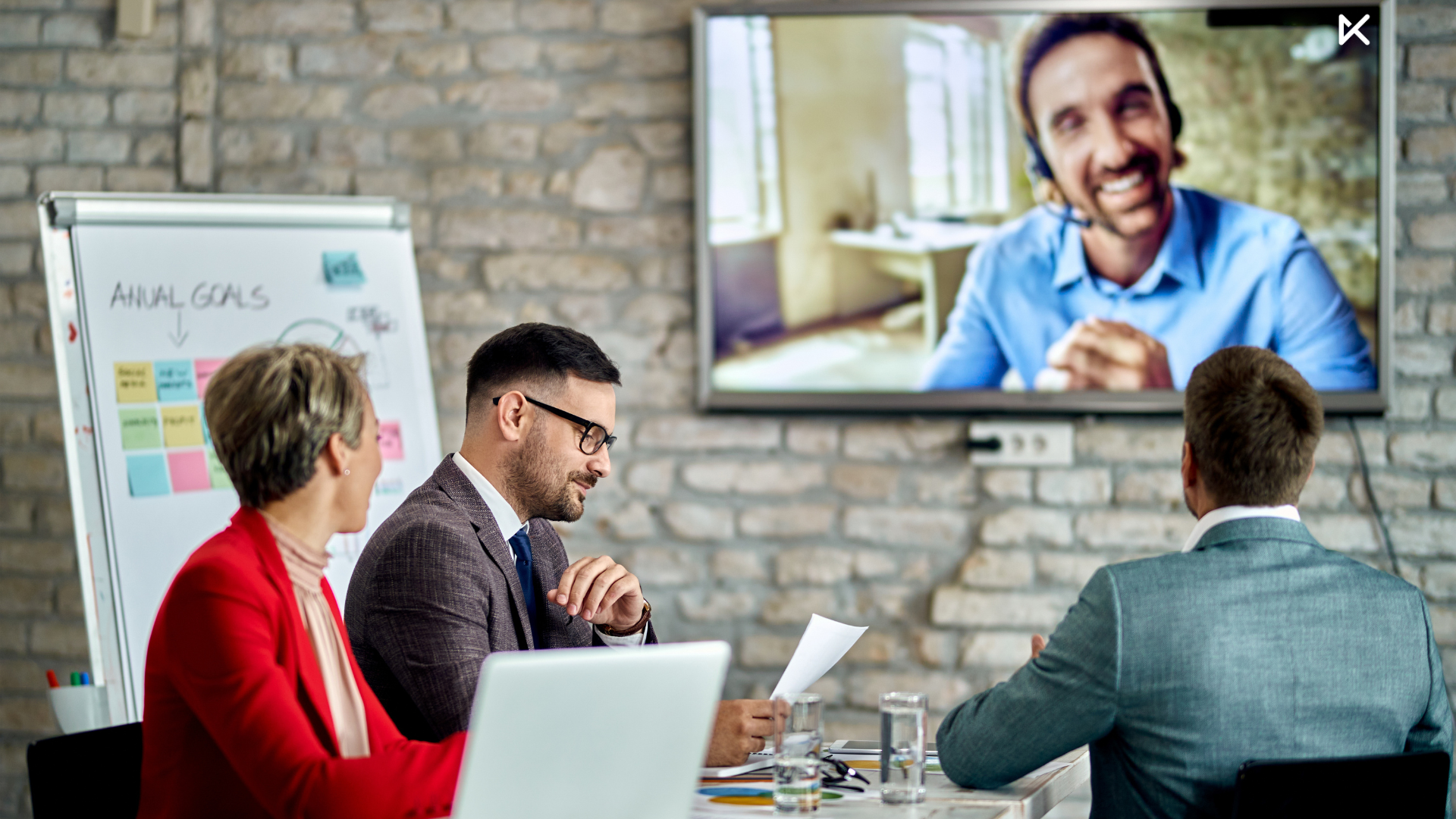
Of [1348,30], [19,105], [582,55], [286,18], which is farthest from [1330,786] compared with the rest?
[19,105]

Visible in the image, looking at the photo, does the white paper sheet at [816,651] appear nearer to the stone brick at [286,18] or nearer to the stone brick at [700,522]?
the stone brick at [700,522]

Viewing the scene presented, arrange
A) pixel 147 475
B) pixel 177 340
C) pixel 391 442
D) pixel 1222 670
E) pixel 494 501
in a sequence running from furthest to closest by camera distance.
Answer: pixel 391 442 < pixel 177 340 < pixel 147 475 < pixel 494 501 < pixel 1222 670

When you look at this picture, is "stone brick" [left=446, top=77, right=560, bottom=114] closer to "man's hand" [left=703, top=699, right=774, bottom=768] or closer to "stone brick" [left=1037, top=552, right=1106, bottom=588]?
"stone brick" [left=1037, top=552, right=1106, bottom=588]

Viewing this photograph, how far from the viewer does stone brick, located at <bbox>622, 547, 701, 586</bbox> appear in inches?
125

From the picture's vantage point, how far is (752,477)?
3.17 metres

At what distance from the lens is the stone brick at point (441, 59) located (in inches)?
128

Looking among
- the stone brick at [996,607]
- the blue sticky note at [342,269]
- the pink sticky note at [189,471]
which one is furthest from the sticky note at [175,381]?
the stone brick at [996,607]

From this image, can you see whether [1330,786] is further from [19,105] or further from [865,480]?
[19,105]

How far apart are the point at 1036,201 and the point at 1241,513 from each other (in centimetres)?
168

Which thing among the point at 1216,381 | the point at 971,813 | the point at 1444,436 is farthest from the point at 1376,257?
the point at 971,813

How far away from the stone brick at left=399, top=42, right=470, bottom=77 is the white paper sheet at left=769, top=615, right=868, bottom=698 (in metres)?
2.17

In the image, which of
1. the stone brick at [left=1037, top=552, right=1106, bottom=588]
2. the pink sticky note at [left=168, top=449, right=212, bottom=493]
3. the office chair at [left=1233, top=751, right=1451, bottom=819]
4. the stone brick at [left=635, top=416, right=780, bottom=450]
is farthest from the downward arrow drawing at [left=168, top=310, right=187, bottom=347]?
the office chair at [left=1233, top=751, right=1451, bottom=819]

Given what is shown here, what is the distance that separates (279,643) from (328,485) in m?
0.19

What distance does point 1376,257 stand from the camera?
2959 millimetres
